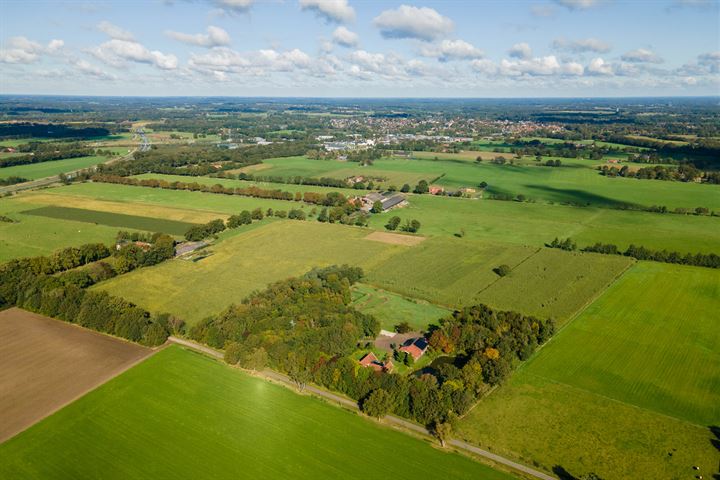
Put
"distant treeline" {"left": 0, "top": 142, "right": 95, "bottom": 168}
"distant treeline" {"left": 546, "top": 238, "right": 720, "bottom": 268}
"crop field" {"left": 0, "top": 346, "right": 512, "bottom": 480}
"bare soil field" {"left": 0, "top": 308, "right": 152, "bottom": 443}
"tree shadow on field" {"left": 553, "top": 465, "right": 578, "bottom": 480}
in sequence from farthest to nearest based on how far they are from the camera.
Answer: "distant treeline" {"left": 0, "top": 142, "right": 95, "bottom": 168} < "distant treeline" {"left": 546, "top": 238, "right": 720, "bottom": 268} < "bare soil field" {"left": 0, "top": 308, "right": 152, "bottom": 443} < "crop field" {"left": 0, "top": 346, "right": 512, "bottom": 480} < "tree shadow on field" {"left": 553, "top": 465, "right": 578, "bottom": 480}

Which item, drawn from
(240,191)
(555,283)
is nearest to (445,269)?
(555,283)

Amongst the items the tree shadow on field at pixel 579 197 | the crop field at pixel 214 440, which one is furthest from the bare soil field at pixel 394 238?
the tree shadow on field at pixel 579 197

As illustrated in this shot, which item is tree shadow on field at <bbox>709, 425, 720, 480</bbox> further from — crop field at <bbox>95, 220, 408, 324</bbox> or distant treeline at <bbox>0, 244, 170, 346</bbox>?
distant treeline at <bbox>0, 244, 170, 346</bbox>

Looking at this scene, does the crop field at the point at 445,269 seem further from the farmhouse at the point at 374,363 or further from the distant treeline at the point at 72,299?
the distant treeline at the point at 72,299

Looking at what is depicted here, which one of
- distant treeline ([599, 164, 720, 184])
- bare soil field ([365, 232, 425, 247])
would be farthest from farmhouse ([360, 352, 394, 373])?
Answer: distant treeline ([599, 164, 720, 184])

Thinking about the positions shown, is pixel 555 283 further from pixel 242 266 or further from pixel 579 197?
pixel 579 197

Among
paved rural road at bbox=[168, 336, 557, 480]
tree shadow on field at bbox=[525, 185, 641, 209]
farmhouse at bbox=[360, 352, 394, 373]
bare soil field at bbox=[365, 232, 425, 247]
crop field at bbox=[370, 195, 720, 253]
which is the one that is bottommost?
paved rural road at bbox=[168, 336, 557, 480]

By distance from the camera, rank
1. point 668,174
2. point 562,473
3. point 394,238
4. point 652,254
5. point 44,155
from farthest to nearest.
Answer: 1. point 44,155
2. point 668,174
3. point 394,238
4. point 652,254
5. point 562,473
